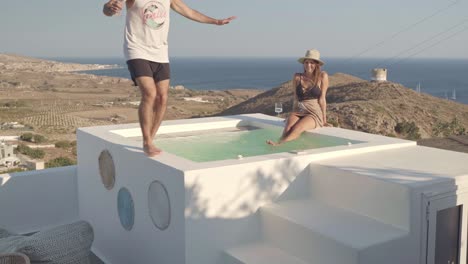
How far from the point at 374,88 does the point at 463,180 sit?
16.4 metres

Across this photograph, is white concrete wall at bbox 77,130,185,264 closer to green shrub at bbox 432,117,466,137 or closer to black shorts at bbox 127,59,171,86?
black shorts at bbox 127,59,171,86

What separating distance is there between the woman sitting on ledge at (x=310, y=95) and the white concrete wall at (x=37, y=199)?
9.27ft

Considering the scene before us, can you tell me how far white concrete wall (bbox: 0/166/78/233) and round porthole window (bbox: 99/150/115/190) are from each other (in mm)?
1284

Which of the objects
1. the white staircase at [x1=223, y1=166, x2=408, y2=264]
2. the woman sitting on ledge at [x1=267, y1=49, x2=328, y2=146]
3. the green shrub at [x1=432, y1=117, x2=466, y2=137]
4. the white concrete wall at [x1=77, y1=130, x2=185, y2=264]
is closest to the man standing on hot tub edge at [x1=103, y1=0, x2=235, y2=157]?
the white concrete wall at [x1=77, y1=130, x2=185, y2=264]

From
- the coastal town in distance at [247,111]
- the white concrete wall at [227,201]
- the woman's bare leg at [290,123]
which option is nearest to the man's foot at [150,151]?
the white concrete wall at [227,201]

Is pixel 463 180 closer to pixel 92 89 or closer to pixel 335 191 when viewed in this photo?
pixel 335 191

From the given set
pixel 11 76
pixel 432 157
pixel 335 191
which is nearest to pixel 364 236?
pixel 335 191

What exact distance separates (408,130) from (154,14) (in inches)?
464

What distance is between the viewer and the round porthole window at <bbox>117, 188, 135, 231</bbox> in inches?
201

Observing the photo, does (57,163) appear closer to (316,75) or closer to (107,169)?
(107,169)

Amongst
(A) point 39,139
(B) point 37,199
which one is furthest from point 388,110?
(A) point 39,139

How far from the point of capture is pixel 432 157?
5.04 m

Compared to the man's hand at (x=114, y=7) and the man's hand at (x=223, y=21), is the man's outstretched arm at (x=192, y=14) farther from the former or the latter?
the man's hand at (x=114, y=7)

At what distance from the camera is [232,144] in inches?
241
